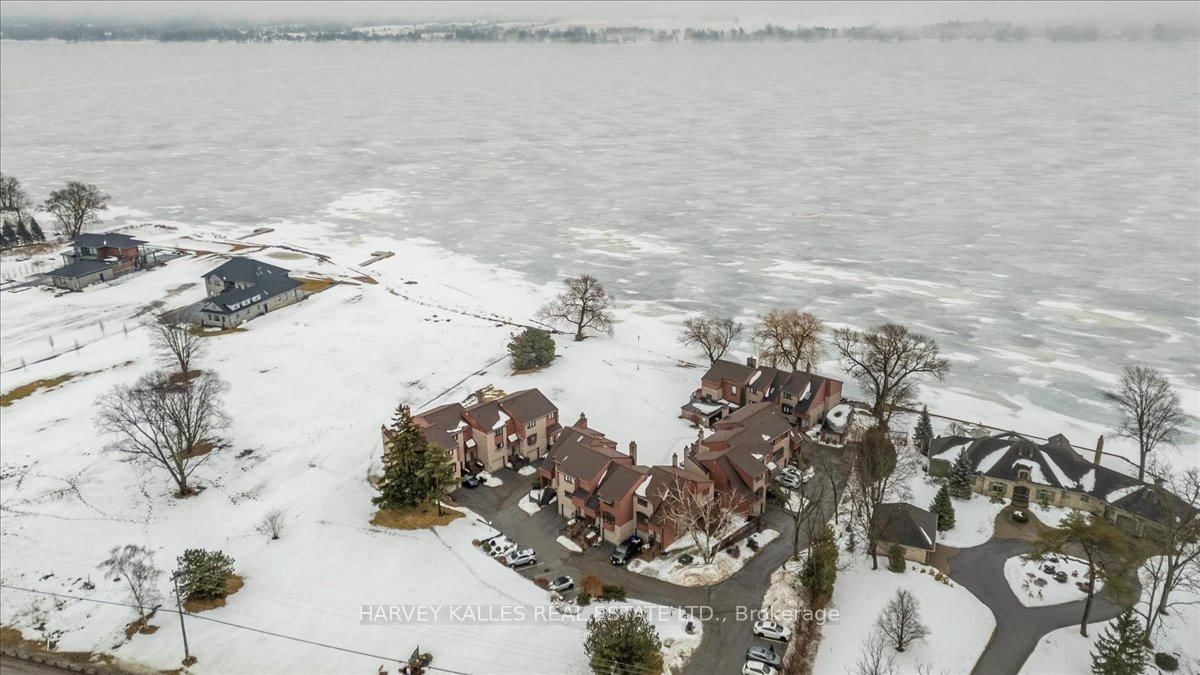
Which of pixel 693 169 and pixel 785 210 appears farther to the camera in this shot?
pixel 693 169

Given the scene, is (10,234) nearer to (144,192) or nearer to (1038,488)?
(144,192)

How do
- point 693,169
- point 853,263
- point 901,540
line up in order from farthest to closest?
point 693,169, point 853,263, point 901,540

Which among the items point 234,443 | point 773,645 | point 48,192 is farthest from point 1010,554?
point 48,192

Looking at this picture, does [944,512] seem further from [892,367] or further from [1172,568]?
[892,367]

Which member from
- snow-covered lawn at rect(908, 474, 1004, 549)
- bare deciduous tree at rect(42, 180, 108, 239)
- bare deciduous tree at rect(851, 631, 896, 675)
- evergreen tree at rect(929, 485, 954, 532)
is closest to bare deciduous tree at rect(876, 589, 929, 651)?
bare deciduous tree at rect(851, 631, 896, 675)

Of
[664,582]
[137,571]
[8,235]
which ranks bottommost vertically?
[664,582]

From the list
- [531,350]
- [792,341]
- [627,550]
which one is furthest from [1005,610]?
[531,350]

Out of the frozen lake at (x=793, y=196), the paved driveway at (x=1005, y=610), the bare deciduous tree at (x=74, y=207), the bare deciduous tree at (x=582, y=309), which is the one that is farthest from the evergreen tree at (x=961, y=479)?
the bare deciduous tree at (x=74, y=207)
